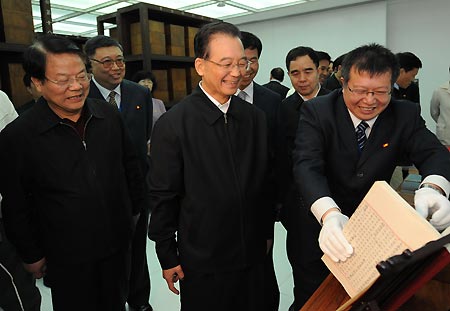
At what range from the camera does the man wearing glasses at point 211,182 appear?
1.14 metres

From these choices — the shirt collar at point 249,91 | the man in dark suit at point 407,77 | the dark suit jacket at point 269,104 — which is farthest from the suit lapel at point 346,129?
the man in dark suit at point 407,77

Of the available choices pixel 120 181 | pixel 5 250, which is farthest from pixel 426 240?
pixel 5 250

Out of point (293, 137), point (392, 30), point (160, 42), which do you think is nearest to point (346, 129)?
point (293, 137)

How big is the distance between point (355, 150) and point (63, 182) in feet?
3.30

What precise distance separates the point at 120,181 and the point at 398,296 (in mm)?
1060

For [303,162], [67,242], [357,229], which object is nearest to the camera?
[357,229]

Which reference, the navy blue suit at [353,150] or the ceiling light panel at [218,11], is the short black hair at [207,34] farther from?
the ceiling light panel at [218,11]

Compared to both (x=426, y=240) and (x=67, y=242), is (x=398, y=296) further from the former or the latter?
(x=67, y=242)

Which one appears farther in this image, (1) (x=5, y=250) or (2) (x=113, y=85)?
(2) (x=113, y=85)

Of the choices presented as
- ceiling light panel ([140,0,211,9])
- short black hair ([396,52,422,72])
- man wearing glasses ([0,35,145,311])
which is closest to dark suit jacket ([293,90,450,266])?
man wearing glasses ([0,35,145,311])

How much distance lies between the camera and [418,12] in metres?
5.52

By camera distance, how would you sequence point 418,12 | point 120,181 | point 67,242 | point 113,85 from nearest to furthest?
1. point 67,242
2. point 120,181
3. point 113,85
4. point 418,12

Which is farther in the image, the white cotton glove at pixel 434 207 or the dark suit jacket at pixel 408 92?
the dark suit jacket at pixel 408 92

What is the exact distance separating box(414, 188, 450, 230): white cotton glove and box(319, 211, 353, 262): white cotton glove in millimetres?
236
